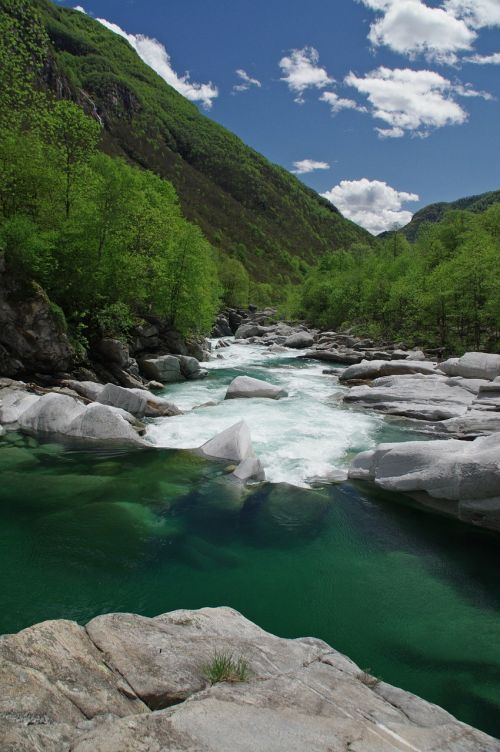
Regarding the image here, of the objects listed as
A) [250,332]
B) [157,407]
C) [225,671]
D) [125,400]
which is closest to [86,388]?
[125,400]

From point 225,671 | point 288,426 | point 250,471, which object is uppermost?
point 288,426

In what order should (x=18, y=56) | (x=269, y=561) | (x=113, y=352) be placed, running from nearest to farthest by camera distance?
(x=269, y=561) < (x=18, y=56) < (x=113, y=352)

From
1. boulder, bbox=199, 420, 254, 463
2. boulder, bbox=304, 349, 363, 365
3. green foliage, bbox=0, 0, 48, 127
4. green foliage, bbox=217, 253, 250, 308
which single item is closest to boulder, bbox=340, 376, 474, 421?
boulder, bbox=199, 420, 254, 463

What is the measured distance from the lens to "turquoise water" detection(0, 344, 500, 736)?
7.09m

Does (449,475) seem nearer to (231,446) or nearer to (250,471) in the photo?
(250,471)

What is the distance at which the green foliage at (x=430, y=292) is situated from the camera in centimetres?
3491

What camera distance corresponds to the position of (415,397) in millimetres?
20672

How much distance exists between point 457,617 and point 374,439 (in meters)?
8.98

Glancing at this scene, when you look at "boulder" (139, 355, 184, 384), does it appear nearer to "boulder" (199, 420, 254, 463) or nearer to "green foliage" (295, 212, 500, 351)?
"boulder" (199, 420, 254, 463)

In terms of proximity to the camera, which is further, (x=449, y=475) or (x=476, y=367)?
(x=476, y=367)

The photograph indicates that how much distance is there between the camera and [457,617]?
7.78m

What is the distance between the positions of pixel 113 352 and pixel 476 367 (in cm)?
1956

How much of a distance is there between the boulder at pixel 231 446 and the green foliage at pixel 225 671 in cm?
921

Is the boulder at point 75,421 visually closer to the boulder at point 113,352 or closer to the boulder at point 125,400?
the boulder at point 125,400
